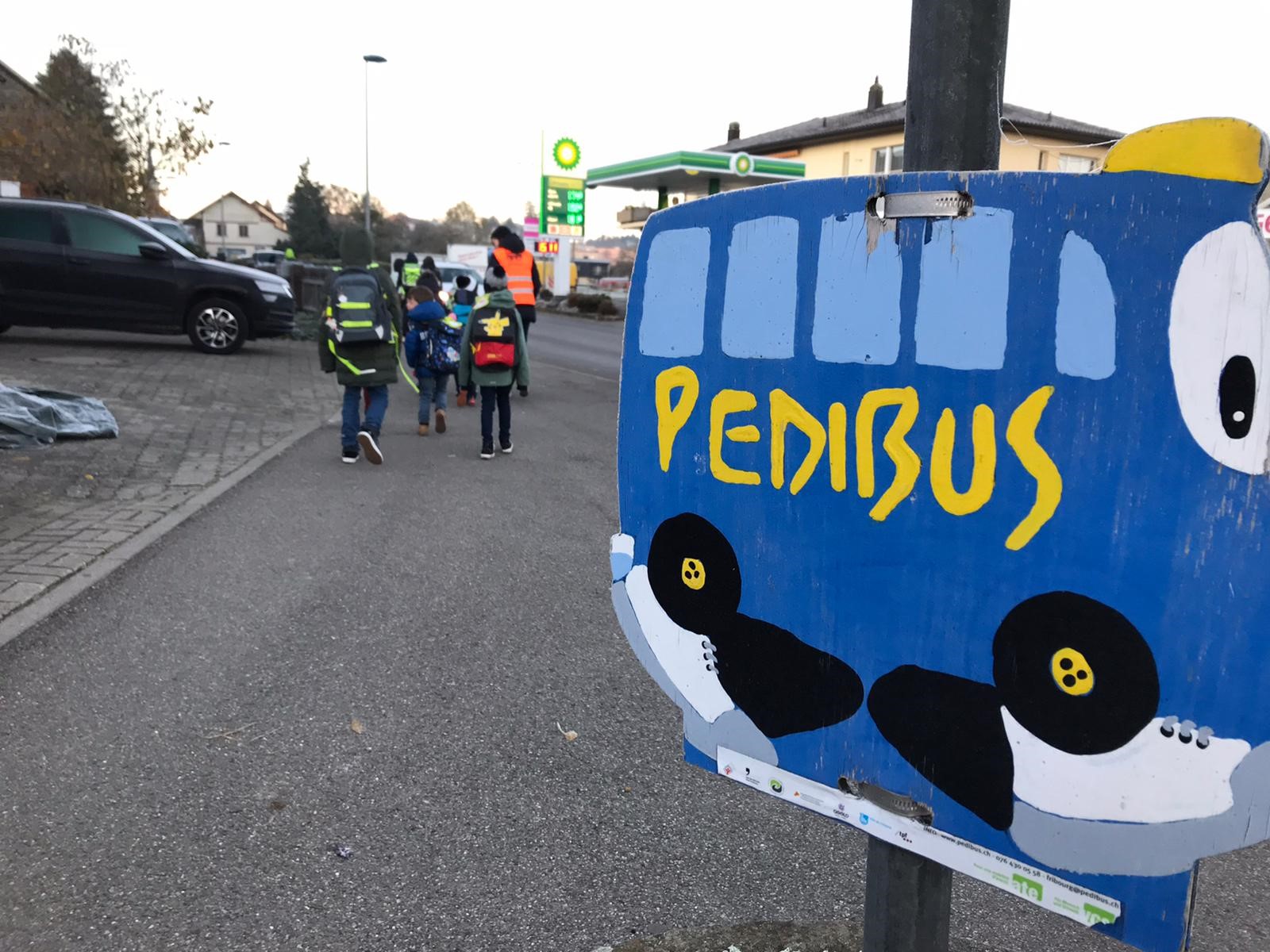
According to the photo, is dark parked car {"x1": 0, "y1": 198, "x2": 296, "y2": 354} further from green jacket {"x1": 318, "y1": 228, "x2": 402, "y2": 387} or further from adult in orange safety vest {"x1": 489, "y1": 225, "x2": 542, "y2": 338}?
green jacket {"x1": 318, "y1": 228, "x2": 402, "y2": 387}

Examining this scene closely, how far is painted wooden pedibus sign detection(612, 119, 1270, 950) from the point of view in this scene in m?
1.29

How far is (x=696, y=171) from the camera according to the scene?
23.3 m

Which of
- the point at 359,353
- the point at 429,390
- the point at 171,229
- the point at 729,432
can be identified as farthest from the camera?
the point at 171,229

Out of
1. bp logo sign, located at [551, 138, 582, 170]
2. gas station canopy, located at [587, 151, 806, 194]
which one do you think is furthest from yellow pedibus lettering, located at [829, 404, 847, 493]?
bp logo sign, located at [551, 138, 582, 170]

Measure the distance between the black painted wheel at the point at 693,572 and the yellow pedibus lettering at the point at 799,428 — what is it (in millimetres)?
175

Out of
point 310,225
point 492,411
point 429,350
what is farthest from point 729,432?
point 310,225

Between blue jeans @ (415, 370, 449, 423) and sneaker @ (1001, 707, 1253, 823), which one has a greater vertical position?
sneaker @ (1001, 707, 1253, 823)

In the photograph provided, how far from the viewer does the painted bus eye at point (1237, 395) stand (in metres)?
1.25

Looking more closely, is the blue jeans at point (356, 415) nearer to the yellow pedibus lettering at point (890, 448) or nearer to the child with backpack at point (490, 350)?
the child with backpack at point (490, 350)

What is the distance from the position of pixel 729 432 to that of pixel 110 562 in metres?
5.03

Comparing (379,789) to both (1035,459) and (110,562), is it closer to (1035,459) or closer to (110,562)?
(1035,459)

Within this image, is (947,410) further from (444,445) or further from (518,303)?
(518,303)

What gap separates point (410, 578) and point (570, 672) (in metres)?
1.57

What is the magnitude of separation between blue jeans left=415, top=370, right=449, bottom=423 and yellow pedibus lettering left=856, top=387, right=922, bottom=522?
8.99m
